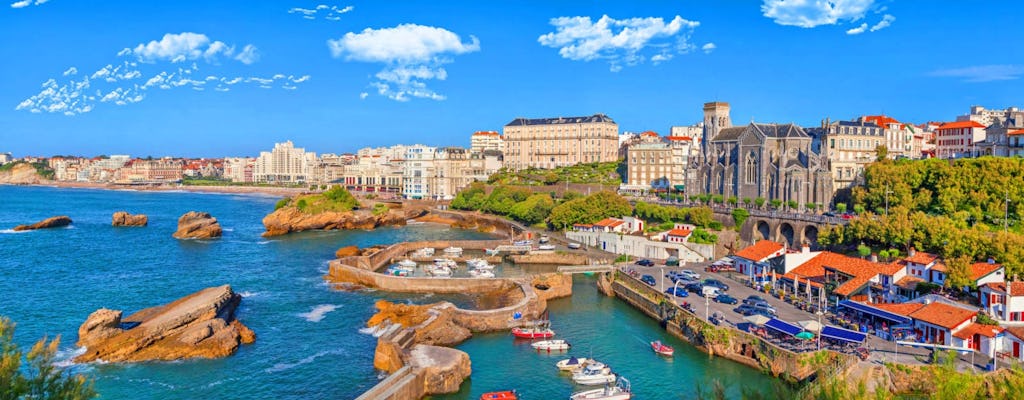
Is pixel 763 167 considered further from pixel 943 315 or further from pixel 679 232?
pixel 943 315

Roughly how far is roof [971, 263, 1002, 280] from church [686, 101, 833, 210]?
30.3m

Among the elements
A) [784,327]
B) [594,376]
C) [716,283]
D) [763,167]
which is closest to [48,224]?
[716,283]

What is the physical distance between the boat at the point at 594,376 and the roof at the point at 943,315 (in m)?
14.1

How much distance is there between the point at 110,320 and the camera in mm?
34906

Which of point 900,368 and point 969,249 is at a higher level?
point 969,249

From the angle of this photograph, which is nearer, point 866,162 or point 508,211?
point 866,162

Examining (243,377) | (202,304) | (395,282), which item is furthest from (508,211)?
(243,377)

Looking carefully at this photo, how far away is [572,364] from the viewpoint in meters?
32.6

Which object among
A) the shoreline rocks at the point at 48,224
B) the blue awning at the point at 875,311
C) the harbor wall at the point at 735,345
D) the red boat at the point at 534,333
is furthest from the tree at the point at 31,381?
the shoreline rocks at the point at 48,224

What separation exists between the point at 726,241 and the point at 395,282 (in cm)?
2958

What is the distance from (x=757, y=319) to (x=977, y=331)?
29.3 ft

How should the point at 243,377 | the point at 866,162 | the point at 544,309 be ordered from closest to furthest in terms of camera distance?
1. the point at 243,377
2. the point at 544,309
3. the point at 866,162

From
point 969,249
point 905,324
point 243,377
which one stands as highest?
point 969,249

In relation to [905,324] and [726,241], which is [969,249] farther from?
[726,241]
